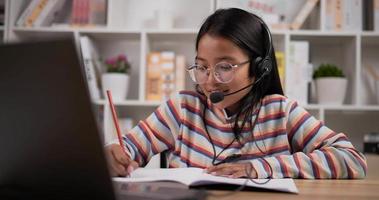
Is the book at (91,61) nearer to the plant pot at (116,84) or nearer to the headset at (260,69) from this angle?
the plant pot at (116,84)

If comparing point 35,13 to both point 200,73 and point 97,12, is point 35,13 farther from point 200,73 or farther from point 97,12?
point 200,73

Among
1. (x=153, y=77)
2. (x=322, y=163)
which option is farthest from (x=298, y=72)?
(x=322, y=163)

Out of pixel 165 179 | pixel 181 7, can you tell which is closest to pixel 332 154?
pixel 165 179

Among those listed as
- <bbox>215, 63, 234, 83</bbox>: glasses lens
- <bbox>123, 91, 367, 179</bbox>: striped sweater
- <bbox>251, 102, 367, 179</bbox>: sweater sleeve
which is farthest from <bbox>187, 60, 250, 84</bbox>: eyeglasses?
<bbox>251, 102, 367, 179</bbox>: sweater sleeve

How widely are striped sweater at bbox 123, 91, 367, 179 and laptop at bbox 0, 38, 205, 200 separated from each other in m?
0.64

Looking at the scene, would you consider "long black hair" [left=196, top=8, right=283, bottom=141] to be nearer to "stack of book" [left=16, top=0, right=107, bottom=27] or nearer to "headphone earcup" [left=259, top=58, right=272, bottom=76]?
"headphone earcup" [left=259, top=58, right=272, bottom=76]

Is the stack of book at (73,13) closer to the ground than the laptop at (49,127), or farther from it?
farther from it

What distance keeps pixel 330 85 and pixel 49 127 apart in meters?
1.87

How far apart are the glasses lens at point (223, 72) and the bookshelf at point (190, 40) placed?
1.03 m

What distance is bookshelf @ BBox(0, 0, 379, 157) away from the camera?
2.10 meters

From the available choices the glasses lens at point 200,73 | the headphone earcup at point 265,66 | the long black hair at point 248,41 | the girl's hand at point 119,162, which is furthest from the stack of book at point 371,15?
the girl's hand at point 119,162

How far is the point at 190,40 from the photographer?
2346 mm

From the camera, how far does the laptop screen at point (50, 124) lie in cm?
39

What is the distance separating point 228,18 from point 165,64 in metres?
1.01
